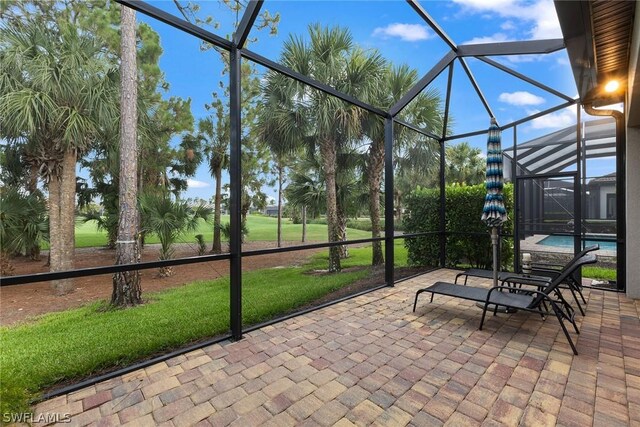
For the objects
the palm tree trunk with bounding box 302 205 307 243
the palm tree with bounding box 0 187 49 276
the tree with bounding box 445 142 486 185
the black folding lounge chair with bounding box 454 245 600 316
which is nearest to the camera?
the black folding lounge chair with bounding box 454 245 600 316

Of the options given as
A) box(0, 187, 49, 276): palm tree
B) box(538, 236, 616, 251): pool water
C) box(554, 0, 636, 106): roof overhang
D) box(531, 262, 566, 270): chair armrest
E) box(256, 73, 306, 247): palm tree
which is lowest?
box(531, 262, 566, 270): chair armrest

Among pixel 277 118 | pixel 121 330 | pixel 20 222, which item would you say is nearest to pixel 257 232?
pixel 277 118

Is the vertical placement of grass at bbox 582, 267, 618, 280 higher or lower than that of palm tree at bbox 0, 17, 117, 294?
lower

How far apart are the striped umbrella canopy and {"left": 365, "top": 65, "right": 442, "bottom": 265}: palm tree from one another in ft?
10.6

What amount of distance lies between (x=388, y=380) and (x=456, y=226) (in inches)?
224

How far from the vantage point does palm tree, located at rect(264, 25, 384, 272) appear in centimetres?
634

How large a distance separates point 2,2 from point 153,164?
4.01 metres

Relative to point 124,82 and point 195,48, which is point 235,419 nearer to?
point 124,82

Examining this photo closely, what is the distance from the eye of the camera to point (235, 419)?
188cm

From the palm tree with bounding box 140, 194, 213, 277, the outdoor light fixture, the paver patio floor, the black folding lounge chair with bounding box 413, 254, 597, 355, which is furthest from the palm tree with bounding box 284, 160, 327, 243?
the outdoor light fixture

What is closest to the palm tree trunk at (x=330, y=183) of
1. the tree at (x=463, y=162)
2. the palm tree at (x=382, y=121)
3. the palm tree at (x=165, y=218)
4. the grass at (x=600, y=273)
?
the palm tree at (x=382, y=121)

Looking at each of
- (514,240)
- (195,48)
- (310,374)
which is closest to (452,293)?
(310,374)

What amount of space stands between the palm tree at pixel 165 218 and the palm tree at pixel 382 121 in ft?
14.6

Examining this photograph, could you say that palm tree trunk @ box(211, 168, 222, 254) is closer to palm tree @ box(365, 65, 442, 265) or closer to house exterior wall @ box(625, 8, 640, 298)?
palm tree @ box(365, 65, 442, 265)
